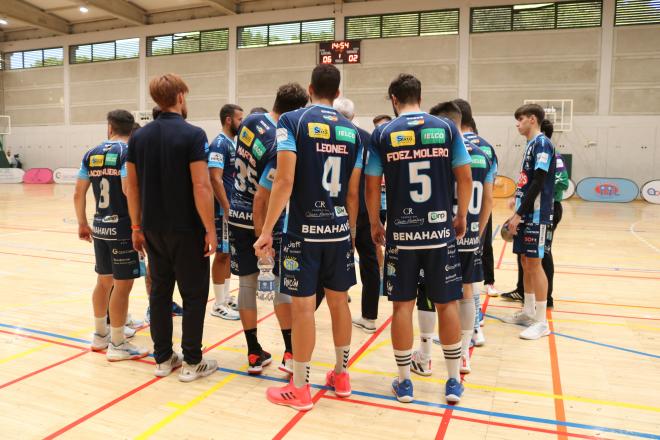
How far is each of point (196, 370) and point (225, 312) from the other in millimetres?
1549

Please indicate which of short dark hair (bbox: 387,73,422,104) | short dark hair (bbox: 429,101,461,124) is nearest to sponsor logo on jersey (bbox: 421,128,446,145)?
short dark hair (bbox: 387,73,422,104)

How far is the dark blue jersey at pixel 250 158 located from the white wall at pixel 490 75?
58.8ft

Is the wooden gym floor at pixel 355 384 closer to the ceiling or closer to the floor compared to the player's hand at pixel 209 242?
closer to the floor

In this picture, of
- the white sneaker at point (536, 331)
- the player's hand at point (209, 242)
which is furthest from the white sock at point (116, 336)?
the white sneaker at point (536, 331)

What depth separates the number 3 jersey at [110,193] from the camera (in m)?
3.97

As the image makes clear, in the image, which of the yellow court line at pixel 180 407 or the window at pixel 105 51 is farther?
the window at pixel 105 51

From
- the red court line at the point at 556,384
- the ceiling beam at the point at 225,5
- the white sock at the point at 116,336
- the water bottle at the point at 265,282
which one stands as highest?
the ceiling beam at the point at 225,5

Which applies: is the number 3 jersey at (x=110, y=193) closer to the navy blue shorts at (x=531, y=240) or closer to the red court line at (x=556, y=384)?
the red court line at (x=556, y=384)

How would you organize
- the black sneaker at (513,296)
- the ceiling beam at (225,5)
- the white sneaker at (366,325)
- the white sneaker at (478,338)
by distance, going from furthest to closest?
the ceiling beam at (225,5), the black sneaker at (513,296), the white sneaker at (366,325), the white sneaker at (478,338)

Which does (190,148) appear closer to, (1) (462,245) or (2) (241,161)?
(2) (241,161)

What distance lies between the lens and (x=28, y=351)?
4156mm

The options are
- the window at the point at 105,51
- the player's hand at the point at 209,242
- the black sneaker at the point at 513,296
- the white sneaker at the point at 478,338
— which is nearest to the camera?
the player's hand at the point at 209,242

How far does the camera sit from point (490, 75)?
66.2 ft

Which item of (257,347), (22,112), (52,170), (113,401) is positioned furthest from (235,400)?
(22,112)
